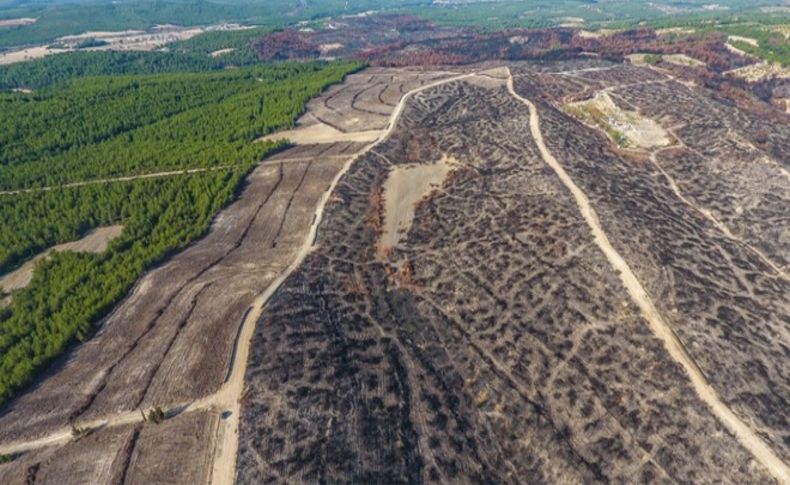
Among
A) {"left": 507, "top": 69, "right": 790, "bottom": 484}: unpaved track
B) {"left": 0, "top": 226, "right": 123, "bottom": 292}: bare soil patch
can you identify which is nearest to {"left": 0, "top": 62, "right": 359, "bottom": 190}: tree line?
{"left": 0, "top": 226, "right": 123, "bottom": 292}: bare soil patch

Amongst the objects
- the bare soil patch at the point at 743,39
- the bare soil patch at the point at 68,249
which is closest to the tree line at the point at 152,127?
the bare soil patch at the point at 68,249

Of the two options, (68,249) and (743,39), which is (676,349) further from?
(743,39)

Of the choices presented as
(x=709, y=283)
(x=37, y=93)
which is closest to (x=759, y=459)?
(x=709, y=283)

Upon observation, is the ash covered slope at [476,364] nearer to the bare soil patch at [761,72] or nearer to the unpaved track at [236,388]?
the unpaved track at [236,388]

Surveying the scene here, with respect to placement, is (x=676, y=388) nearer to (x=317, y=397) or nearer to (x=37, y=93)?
(x=317, y=397)

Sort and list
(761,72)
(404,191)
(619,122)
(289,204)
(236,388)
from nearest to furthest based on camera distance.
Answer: (236,388), (289,204), (404,191), (619,122), (761,72)

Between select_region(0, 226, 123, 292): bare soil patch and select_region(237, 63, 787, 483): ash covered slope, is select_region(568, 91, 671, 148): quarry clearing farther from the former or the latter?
select_region(0, 226, 123, 292): bare soil patch

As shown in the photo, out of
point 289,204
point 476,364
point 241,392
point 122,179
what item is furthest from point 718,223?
point 122,179
